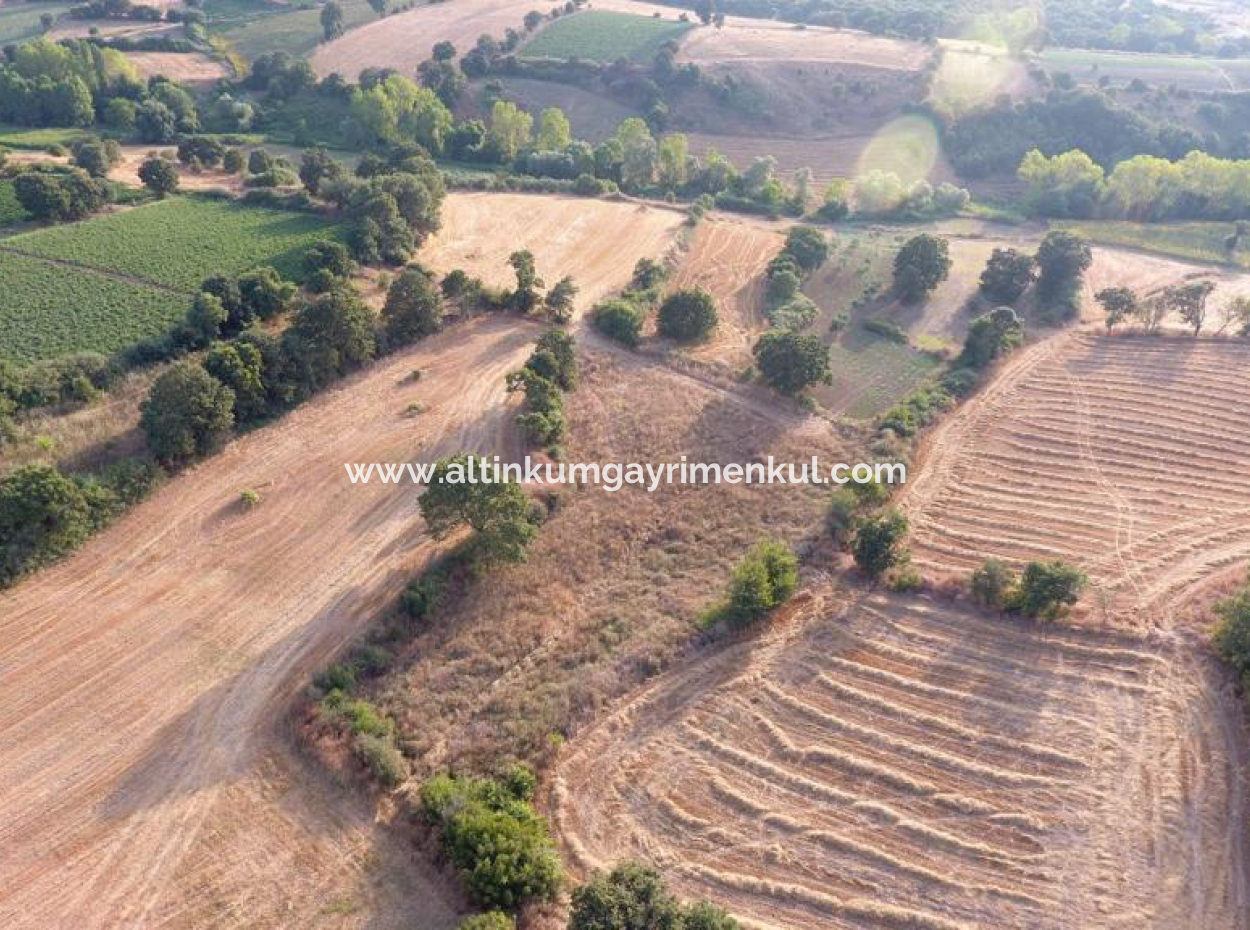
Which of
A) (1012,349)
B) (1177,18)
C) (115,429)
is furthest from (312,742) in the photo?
(1177,18)

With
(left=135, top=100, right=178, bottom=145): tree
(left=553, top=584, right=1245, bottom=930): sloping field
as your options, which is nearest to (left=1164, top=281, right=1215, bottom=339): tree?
(left=553, top=584, right=1245, bottom=930): sloping field

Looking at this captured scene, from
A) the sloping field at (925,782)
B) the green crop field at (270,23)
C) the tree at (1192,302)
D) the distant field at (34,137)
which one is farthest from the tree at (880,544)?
the green crop field at (270,23)

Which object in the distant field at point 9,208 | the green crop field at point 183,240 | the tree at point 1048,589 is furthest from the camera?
the distant field at point 9,208

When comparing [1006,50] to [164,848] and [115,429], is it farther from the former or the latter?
[164,848]

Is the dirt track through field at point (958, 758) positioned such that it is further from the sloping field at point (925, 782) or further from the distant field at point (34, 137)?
the distant field at point (34, 137)

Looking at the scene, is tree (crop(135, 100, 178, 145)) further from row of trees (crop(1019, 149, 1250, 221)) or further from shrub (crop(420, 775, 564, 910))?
row of trees (crop(1019, 149, 1250, 221))
